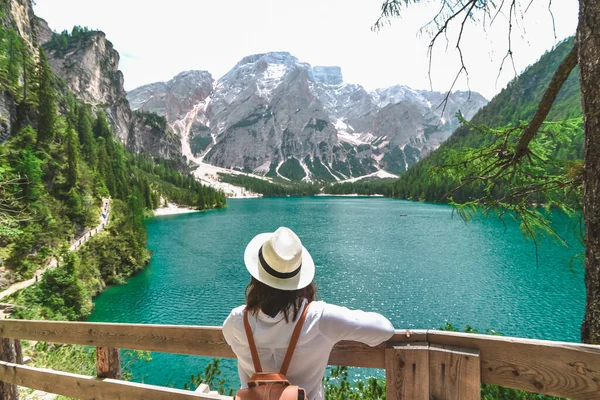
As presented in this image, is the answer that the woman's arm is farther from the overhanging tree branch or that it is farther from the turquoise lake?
the turquoise lake

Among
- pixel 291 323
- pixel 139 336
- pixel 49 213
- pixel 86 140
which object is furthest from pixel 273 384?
pixel 86 140

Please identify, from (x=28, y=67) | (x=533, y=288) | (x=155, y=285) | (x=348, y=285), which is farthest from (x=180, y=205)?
(x=533, y=288)

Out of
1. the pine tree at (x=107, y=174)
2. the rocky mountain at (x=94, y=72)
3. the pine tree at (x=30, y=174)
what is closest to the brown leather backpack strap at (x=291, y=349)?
the pine tree at (x=30, y=174)

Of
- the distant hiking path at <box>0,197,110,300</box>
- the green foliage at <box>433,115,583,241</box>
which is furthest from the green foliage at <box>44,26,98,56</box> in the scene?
the green foliage at <box>433,115,583,241</box>

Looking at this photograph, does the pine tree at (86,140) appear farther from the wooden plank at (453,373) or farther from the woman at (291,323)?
the wooden plank at (453,373)

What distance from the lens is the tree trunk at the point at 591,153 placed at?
7.00ft

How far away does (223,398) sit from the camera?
2.12 metres

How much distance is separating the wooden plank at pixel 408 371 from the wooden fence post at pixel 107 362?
2.43m

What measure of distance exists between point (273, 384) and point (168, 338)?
1.29 m

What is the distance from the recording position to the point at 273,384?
58.9 inches

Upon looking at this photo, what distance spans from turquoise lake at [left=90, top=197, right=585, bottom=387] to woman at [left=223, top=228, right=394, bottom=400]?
41.5 ft

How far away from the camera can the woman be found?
64.9 inches

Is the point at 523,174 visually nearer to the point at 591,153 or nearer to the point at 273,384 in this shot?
the point at 591,153

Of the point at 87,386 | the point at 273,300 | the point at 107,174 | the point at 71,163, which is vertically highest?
the point at 107,174
